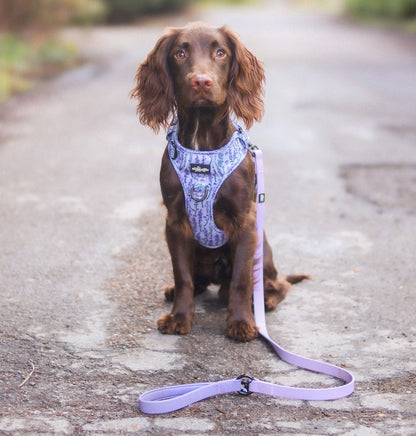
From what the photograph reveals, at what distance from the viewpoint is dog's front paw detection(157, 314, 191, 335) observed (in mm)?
3570

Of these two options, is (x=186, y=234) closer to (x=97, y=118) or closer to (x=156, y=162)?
(x=156, y=162)

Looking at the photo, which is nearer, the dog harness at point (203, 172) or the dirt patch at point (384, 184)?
the dog harness at point (203, 172)

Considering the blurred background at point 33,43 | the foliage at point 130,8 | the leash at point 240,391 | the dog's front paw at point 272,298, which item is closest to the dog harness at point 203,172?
the dog's front paw at point 272,298

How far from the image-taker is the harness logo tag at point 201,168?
3.45 m

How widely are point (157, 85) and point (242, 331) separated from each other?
1.28m

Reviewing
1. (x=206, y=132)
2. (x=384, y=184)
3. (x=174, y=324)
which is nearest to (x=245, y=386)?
(x=174, y=324)

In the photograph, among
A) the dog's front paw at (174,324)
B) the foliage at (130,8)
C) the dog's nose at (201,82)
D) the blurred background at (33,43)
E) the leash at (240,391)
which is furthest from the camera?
the foliage at (130,8)

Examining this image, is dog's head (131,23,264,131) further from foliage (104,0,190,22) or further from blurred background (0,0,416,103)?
foliage (104,0,190,22)

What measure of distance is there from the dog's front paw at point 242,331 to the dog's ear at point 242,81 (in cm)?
101

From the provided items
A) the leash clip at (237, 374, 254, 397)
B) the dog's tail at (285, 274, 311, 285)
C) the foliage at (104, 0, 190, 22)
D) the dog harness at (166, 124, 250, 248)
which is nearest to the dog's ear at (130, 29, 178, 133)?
the dog harness at (166, 124, 250, 248)

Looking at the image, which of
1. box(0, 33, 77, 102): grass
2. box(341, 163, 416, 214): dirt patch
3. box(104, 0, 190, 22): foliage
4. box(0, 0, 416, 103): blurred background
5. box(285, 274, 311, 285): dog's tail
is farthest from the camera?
box(104, 0, 190, 22): foliage

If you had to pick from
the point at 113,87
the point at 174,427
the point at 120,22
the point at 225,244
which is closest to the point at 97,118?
the point at 113,87

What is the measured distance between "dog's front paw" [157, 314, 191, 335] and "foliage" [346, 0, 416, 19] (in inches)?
856

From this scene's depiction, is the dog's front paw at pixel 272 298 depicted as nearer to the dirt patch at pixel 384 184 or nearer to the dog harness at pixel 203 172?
the dog harness at pixel 203 172
